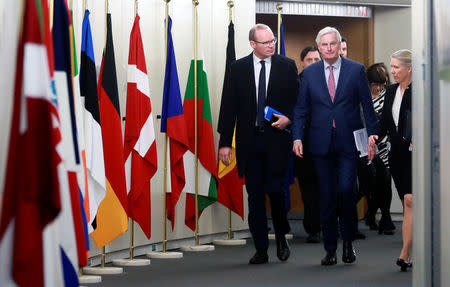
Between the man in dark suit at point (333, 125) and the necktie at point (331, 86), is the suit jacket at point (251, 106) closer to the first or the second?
the man in dark suit at point (333, 125)

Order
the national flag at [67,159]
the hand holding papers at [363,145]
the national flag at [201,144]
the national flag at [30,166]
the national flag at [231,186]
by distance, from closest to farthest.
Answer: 1. the national flag at [30,166]
2. the national flag at [67,159]
3. the hand holding papers at [363,145]
4. the national flag at [201,144]
5. the national flag at [231,186]

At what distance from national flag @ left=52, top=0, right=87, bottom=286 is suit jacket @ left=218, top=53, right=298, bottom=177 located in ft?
12.3

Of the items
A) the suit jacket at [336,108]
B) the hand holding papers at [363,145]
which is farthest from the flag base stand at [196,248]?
the hand holding papers at [363,145]

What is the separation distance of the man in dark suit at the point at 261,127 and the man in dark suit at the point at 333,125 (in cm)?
16

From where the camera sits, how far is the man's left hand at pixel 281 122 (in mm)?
7070

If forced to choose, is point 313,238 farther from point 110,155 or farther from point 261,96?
point 110,155

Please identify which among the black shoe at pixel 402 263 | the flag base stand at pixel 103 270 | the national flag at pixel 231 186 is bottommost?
the flag base stand at pixel 103 270

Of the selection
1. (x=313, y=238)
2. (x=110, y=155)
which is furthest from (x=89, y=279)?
(x=313, y=238)

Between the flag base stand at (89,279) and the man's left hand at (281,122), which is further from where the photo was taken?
the man's left hand at (281,122)

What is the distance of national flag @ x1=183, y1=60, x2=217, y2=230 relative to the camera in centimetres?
826

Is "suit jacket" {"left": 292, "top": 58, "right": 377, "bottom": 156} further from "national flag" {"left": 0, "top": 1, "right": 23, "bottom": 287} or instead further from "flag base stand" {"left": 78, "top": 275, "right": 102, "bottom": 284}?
"national flag" {"left": 0, "top": 1, "right": 23, "bottom": 287}

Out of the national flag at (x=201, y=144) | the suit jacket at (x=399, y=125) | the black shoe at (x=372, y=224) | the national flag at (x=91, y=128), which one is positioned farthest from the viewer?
the black shoe at (x=372, y=224)

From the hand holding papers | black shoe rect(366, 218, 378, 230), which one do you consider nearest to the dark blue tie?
the hand holding papers

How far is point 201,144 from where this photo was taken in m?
8.30
